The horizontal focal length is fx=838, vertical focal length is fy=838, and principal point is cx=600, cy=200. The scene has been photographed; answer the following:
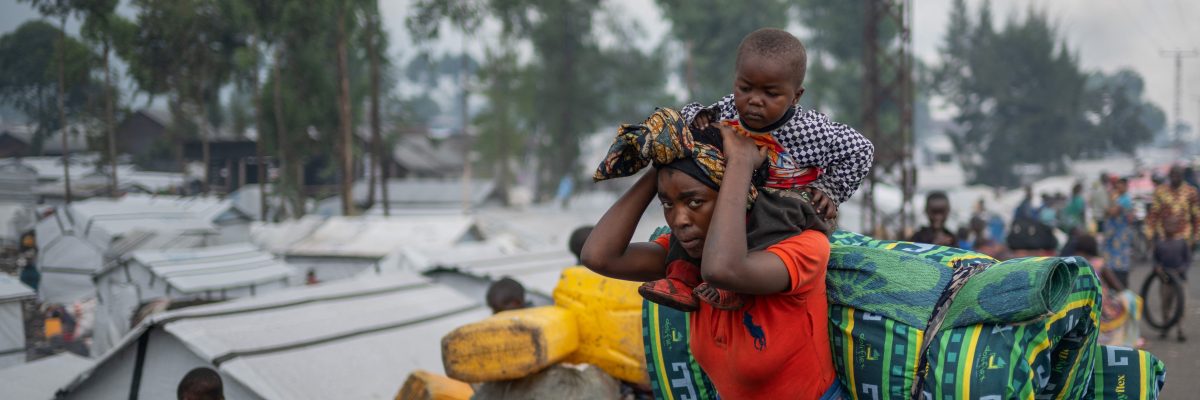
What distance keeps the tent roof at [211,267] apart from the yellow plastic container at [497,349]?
20.0 ft

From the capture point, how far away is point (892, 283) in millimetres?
2545

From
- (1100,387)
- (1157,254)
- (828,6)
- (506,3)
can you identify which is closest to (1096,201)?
(1157,254)

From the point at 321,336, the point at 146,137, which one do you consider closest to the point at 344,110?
the point at 146,137

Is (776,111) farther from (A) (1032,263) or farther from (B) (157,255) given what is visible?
(B) (157,255)

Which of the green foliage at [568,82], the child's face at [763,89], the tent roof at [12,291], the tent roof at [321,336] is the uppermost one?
the green foliage at [568,82]

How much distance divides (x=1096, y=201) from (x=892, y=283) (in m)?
17.7

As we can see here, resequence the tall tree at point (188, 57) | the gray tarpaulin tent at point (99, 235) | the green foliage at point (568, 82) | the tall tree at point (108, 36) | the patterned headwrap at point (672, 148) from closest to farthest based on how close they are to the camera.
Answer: the patterned headwrap at point (672, 148), the gray tarpaulin tent at point (99, 235), the tall tree at point (108, 36), the tall tree at point (188, 57), the green foliage at point (568, 82)

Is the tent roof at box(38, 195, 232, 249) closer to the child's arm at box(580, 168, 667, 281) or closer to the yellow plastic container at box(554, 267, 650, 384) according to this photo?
the yellow plastic container at box(554, 267, 650, 384)

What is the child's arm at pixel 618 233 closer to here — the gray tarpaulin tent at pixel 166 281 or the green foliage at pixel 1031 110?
the gray tarpaulin tent at pixel 166 281

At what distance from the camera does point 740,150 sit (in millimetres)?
2264

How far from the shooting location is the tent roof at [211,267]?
8.96 metres

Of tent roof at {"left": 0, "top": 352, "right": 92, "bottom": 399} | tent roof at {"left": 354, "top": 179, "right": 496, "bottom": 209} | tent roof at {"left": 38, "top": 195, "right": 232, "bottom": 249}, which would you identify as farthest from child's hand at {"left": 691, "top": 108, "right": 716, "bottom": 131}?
tent roof at {"left": 354, "top": 179, "right": 496, "bottom": 209}

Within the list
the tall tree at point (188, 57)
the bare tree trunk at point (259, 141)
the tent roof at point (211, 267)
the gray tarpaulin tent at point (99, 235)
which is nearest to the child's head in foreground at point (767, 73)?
the tent roof at point (211, 267)

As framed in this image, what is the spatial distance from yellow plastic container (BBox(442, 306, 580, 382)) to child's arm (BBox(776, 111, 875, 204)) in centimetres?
183
